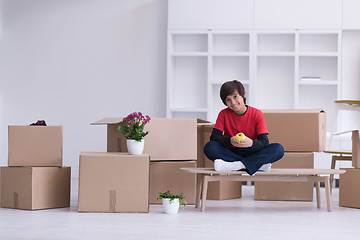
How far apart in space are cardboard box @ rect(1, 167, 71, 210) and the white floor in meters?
0.07

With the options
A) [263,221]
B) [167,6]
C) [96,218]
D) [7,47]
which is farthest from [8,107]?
[263,221]

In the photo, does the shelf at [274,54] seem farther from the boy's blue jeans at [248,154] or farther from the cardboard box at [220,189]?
the boy's blue jeans at [248,154]

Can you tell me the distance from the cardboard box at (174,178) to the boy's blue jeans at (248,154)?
30cm

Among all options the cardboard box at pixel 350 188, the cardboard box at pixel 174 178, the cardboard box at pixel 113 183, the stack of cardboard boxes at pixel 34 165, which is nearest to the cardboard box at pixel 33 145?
the stack of cardboard boxes at pixel 34 165

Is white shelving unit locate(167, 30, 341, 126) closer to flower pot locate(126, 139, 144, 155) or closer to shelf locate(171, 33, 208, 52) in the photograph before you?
shelf locate(171, 33, 208, 52)

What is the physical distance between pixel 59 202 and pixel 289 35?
3.34 m

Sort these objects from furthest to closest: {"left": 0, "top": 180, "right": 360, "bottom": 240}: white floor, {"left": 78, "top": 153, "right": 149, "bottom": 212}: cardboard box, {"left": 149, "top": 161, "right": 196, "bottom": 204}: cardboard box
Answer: {"left": 149, "top": 161, "right": 196, "bottom": 204}: cardboard box
{"left": 78, "top": 153, "right": 149, "bottom": 212}: cardboard box
{"left": 0, "top": 180, "right": 360, "bottom": 240}: white floor

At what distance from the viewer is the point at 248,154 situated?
137 inches

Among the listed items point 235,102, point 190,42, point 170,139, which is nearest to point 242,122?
point 235,102

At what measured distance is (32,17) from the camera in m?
6.42

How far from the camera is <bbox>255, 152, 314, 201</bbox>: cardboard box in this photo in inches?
155

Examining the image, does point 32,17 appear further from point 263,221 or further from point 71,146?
point 263,221

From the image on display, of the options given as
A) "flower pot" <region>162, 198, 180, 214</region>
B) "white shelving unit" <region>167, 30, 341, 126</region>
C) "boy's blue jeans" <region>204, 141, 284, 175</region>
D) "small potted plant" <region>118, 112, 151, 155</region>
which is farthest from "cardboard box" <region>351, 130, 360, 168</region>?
"white shelving unit" <region>167, 30, 341, 126</region>

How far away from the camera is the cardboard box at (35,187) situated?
133 inches
